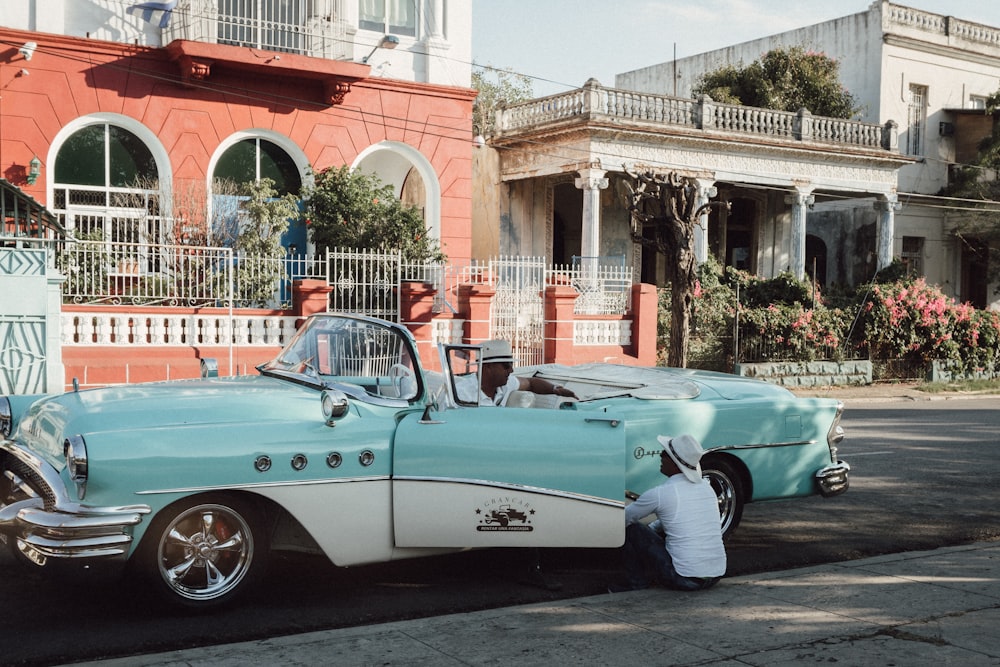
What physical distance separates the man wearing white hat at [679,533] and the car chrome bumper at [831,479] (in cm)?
159

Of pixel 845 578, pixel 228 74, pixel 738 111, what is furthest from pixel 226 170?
pixel 845 578

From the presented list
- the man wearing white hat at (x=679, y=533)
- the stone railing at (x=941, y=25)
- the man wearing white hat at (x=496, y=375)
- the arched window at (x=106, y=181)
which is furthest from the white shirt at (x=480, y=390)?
the stone railing at (x=941, y=25)

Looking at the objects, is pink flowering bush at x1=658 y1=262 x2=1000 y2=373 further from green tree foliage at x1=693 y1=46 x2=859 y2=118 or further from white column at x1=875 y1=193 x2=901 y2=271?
green tree foliage at x1=693 y1=46 x2=859 y2=118

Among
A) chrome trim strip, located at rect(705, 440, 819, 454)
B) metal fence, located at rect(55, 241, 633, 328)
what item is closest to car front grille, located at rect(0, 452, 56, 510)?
chrome trim strip, located at rect(705, 440, 819, 454)

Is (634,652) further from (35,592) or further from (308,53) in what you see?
(308,53)

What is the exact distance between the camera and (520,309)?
19.1 metres

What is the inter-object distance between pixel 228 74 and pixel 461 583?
15193 mm

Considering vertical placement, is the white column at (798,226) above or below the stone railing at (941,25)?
below

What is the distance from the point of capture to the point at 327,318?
6574 mm

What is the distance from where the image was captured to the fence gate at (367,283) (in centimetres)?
1744

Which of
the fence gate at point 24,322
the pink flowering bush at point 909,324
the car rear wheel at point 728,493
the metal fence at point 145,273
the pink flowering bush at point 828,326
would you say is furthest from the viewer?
the pink flowering bush at point 909,324

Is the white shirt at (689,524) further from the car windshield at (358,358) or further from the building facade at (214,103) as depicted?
the building facade at (214,103)

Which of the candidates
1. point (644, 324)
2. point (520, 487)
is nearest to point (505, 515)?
point (520, 487)

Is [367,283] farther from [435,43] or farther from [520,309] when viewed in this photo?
[435,43]
